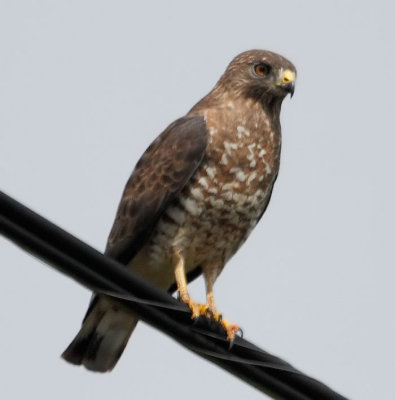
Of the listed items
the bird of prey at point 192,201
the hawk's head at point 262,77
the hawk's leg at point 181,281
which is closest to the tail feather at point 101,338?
the bird of prey at point 192,201

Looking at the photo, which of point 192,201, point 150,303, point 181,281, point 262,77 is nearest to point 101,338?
point 181,281

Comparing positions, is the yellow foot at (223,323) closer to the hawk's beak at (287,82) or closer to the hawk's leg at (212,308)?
the hawk's leg at (212,308)

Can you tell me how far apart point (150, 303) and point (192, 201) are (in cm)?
228

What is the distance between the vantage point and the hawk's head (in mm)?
6930

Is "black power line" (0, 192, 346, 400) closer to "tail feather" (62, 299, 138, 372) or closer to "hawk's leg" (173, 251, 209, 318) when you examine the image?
"hawk's leg" (173, 251, 209, 318)

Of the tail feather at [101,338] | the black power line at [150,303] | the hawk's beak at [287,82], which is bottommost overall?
the black power line at [150,303]

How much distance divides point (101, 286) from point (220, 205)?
2.48m

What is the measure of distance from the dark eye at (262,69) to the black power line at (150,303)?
280 cm

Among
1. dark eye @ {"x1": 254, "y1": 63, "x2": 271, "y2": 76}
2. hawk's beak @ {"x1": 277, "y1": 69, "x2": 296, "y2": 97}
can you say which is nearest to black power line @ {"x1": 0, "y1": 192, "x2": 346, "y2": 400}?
hawk's beak @ {"x1": 277, "y1": 69, "x2": 296, "y2": 97}

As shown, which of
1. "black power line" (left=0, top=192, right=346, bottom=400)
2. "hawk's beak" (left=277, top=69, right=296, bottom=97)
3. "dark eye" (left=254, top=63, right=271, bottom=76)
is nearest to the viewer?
"black power line" (left=0, top=192, right=346, bottom=400)

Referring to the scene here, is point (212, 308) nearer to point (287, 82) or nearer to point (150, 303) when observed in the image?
point (287, 82)

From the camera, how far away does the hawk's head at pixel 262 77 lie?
6930 millimetres

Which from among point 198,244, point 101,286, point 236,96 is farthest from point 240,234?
point 101,286

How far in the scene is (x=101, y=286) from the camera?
398 centimetres
